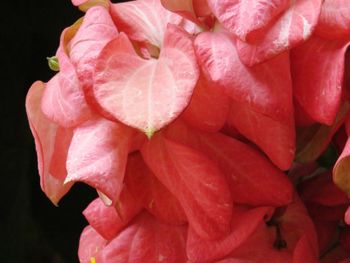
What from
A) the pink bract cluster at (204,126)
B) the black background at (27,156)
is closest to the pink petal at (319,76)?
the pink bract cluster at (204,126)

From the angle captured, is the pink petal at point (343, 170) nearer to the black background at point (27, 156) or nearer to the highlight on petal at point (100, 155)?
the highlight on petal at point (100, 155)

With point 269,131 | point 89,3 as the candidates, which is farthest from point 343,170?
point 89,3

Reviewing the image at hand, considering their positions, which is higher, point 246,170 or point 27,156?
point 246,170

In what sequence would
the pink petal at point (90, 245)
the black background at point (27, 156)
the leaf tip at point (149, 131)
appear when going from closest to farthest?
the leaf tip at point (149, 131), the pink petal at point (90, 245), the black background at point (27, 156)

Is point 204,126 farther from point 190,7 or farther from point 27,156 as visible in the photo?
point 27,156

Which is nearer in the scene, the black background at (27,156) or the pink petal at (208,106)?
the pink petal at (208,106)

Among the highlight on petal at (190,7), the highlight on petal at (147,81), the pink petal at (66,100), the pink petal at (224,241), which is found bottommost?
the pink petal at (224,241)
